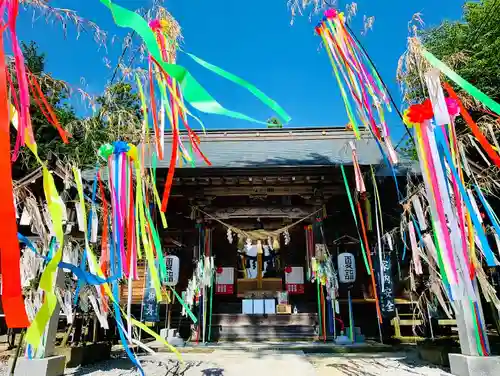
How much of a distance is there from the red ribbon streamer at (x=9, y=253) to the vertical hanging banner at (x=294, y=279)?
9957 mm

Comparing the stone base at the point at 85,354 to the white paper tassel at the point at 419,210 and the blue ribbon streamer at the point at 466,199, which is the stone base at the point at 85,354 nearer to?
the white paper tassel at the point at 419,210

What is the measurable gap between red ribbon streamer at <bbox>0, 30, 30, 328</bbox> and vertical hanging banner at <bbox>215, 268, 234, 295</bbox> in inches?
382

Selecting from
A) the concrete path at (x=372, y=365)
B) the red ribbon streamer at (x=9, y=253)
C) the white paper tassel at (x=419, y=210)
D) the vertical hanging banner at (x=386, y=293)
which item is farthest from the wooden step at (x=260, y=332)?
the red ribbon streamer at (x=9, y=253)

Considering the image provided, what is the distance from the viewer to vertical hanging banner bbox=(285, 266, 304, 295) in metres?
11.0

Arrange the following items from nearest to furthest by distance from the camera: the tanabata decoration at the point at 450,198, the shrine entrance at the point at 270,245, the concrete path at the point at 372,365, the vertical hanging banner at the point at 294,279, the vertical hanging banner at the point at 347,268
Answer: the tanabata decoration at the point at 450,198, the concrete path at the point at 372,365, the shrine entrance at the point at 270,245, the vertical hanging banner at the point at 347,268, the vertical hanging banner at the point at 294,279

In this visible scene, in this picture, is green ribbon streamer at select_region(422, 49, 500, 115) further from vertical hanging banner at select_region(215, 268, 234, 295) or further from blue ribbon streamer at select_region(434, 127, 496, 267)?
vertical hanging banner at select_region(215, 268, 234, 295)

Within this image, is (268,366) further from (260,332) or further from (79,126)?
(79,126)

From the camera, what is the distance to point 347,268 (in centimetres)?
965

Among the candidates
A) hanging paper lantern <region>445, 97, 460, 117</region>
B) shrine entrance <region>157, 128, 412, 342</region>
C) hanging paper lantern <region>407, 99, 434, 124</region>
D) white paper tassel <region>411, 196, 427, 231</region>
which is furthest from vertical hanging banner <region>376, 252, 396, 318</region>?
hanging paper lantern <region>445, 97, 460, 117</region>

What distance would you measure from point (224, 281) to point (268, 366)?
5275 mm

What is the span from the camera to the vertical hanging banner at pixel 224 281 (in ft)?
36.2

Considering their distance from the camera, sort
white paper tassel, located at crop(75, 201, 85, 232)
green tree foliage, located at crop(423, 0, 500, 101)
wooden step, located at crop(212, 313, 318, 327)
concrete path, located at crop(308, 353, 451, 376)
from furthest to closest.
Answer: wooden step, located at crop(212, 313, 318, 327)
green tree foliage, located at crop(423, 0, 500, 101)
white paper tassel, located at crop(75, 201, 85, 232)
concrete path, located at crop(308, 353, 451, 376)

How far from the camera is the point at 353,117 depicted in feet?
17.1

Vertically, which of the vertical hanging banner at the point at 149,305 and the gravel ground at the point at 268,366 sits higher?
the vertical hanging banner at the point at 149,305
